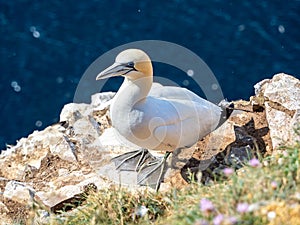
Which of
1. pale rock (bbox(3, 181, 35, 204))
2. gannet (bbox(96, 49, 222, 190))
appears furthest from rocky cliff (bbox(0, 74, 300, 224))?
gannet (bbox(96, 49, 222, 190))

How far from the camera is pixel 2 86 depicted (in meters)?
10.7

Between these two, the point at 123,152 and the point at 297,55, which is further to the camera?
the point at 297,55

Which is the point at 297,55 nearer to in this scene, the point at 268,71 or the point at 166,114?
the point at 268,71

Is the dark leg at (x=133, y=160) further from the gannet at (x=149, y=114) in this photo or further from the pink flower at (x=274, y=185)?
the pink flower at (x=274, y=185)

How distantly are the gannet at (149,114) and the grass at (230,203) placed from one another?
43.5 inches

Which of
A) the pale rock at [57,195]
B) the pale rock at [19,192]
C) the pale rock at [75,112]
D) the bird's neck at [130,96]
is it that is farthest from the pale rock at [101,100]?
the pale rock at [57,195]

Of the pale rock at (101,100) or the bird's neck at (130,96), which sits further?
the pale rock at (101,100)

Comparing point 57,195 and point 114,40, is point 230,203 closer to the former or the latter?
point 57,195

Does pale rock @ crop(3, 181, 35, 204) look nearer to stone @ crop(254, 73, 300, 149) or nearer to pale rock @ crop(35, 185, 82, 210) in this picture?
pale rock @ crop(35, 185, 82, 210)

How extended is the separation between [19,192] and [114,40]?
585 centimetres

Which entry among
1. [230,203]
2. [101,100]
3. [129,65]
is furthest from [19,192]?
[230,203]

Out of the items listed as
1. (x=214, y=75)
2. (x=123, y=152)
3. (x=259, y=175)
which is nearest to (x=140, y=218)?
(x=259, y=175)

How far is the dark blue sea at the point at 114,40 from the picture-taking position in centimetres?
1048

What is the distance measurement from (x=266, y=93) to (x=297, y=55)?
4.77 m
